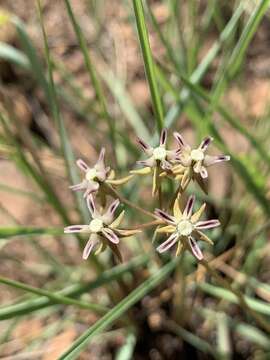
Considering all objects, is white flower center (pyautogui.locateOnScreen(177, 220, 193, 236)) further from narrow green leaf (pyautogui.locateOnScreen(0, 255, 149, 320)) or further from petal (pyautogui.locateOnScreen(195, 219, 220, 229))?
narrow green leaf (pyautogui.locateOnScreen(0, 255, 149, 320))

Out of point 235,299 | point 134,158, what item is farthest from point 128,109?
point 235,299

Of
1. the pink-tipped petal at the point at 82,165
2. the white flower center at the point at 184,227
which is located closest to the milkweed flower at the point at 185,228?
the white flower center at the point at 184,227

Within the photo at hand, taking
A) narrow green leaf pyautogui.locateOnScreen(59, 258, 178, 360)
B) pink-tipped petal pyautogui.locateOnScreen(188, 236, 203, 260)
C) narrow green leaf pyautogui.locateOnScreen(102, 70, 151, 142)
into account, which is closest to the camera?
pink-tipped petal pyautogui.locateOnScreen(188, 236, 203, 260)

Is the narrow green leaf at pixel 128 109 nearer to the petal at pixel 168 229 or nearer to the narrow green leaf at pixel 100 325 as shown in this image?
the narrow green leaf at pixel 100 325

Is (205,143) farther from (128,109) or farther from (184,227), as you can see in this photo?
(128,109)

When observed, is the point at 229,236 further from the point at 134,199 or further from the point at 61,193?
the point at 61,193

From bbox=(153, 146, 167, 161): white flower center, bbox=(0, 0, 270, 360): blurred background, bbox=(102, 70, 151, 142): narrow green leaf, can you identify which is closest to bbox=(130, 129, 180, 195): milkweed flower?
bbox=(153, 146, 167, 161): white flower center
